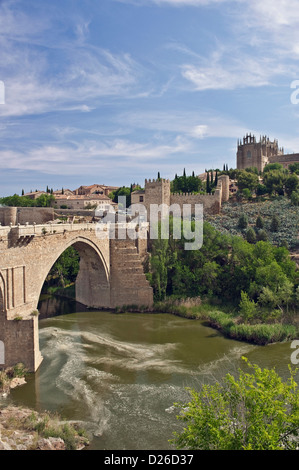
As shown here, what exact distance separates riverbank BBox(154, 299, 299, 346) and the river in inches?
16.9

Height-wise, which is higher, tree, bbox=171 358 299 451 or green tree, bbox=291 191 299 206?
green tree, bbox=291 191 299 206

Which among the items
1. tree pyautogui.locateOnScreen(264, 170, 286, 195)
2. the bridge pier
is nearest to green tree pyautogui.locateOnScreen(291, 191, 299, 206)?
tree pyautogui.locateOnScreen(264, 170, 286, 195)

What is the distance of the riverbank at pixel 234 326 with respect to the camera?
54.5 ft

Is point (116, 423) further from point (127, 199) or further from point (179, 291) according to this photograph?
point (127, 199)

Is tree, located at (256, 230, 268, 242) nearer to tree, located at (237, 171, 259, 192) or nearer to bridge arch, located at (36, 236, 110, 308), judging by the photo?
bridge arch, located at (36, 236, 110, 308)

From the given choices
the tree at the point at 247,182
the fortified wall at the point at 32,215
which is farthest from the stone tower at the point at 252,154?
the fortified wall at the point at 32,215

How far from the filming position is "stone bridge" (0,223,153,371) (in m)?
13.2

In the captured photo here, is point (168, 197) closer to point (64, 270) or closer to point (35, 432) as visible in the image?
point (64, 270)

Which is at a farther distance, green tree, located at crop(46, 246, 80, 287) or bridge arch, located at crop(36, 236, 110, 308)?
green tree, located at crop(46, 246, 80, 287)

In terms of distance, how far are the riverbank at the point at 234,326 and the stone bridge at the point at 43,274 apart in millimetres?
2245

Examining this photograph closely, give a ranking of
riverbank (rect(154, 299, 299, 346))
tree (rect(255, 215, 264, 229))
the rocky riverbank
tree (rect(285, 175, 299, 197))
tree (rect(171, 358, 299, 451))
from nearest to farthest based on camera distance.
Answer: tree (rect(171, 358, 299, 451)) → the rocky riverbank → riverbank (rect(154, 299, 299, 346)) → tree (rect(255, 215, 264, 229)) → tree (rect(285, 175, 299, 197))

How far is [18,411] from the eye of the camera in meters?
10.8

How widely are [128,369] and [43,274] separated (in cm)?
500
